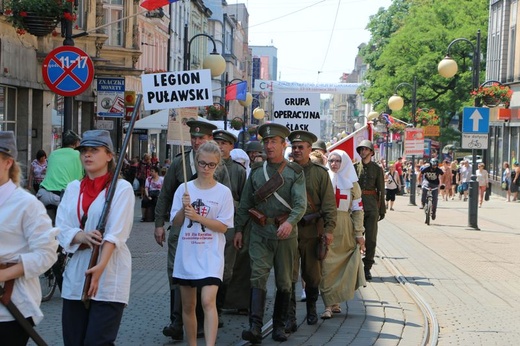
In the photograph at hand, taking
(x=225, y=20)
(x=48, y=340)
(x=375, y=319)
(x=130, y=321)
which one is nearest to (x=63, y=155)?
(x=130, y=321)

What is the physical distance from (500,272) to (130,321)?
24.6ft

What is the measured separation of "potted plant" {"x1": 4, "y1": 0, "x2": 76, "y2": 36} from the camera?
17391mm

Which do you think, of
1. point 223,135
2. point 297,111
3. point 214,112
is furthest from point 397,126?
point 223,135

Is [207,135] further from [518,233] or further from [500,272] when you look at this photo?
[518,233]

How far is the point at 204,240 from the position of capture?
7.57 metres

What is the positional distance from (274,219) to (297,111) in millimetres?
4992

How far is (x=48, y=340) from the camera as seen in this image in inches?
341

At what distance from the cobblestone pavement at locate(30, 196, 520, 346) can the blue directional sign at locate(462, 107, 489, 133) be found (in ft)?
15.0

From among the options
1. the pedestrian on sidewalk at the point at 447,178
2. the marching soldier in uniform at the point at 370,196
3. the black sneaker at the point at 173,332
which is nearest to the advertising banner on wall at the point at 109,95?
the marching soldier in uniform at the point at 370,196

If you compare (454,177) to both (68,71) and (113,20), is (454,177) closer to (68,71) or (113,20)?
(113,20)

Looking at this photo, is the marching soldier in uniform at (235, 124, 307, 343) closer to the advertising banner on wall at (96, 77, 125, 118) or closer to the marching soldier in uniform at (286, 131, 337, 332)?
the marching soldier in uniform at (286, 131, 337, 332)

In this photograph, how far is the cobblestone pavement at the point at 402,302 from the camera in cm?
929

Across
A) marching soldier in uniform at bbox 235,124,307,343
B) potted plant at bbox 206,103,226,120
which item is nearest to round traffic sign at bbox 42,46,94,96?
marching soldier in uniform at bbox 235,124,307,343

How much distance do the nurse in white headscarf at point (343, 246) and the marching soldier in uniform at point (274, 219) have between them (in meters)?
1.56
